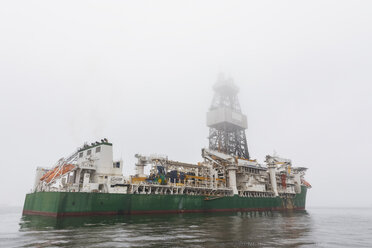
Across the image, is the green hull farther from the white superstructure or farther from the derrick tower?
the derrick tower

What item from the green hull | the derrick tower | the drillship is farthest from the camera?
the derrick tower

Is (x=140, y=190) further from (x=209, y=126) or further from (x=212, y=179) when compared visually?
(x=209, y=126)

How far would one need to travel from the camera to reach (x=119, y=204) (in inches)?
1407

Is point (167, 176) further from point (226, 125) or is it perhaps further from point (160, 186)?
point (226, 125)

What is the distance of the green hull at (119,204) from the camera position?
108ft

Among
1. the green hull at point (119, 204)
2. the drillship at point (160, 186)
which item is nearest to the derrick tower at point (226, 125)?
the drillship at point (160, 186)

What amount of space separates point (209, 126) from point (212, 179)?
115ft

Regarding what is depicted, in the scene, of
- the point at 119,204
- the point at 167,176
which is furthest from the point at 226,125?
the point at 119,204

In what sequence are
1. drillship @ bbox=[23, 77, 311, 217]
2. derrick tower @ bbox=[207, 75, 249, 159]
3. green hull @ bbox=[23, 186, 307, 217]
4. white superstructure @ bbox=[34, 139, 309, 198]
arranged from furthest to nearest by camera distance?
1. derrick tower @ bbox=[207, 75, 249, 159]
2. white superstructure @ bbox=[34, 139, 309, 198]
3. drillship @ bbox=[23, 77, 311, 217]
4. green hull @ bbox=[23, 186, 307, 217]

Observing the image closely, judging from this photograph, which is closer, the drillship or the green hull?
the green hull

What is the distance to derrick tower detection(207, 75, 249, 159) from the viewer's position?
79875 millimetres

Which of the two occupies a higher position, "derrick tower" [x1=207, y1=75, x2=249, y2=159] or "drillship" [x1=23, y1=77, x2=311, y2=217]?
"derrick tower" [x1=207, y1=75, x2=249, y2=159]

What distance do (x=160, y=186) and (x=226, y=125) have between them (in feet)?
148

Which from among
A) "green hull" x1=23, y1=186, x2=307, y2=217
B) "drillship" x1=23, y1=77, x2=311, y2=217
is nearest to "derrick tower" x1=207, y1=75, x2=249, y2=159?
"drillship" x1=23, y1=77, x2=311, y2=217
